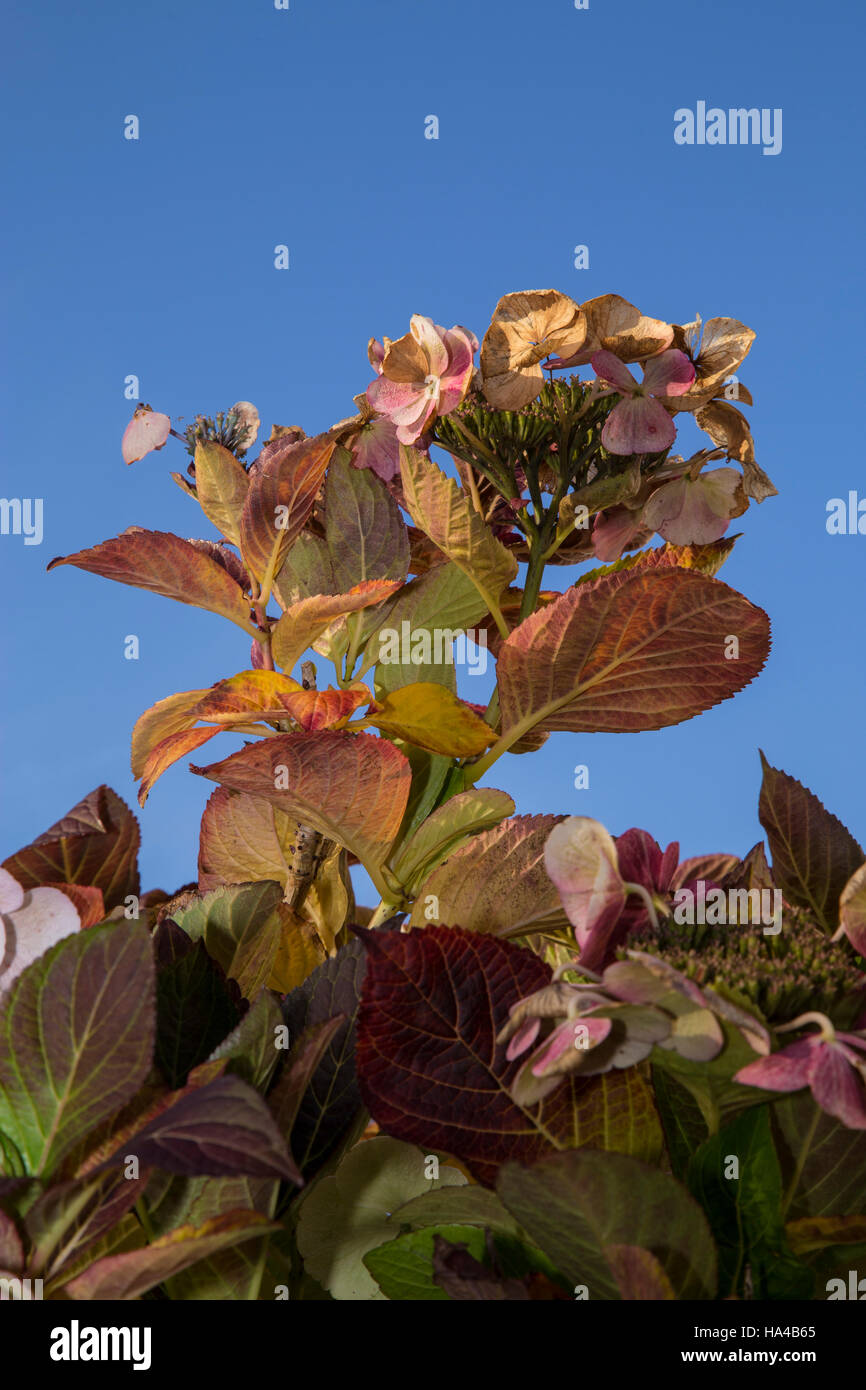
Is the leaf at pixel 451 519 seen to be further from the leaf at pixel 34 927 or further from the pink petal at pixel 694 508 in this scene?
the leaf at pixel 34 927

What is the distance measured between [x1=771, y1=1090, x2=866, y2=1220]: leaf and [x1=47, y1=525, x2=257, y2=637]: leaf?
0.37 meters

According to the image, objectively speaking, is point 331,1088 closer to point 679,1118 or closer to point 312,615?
point 679,1118

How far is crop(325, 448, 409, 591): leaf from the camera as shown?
622 mm

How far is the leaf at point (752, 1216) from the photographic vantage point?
1.10 ft

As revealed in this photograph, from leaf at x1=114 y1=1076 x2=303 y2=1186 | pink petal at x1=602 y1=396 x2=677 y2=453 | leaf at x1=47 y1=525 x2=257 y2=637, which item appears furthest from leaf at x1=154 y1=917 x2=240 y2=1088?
pink petal at x1=602 y1=396 x2=677 y2=453

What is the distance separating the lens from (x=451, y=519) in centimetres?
57

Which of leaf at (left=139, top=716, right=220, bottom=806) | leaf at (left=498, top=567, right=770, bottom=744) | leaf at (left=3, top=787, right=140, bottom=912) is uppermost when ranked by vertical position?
leaf at (left=498, top=567, right=770, bottom=744)

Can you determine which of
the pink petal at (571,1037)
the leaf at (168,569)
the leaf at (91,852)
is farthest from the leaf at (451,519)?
the pink petal at (571,1037)

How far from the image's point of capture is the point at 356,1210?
41 cm

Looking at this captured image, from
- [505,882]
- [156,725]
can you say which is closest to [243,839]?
[156,725]

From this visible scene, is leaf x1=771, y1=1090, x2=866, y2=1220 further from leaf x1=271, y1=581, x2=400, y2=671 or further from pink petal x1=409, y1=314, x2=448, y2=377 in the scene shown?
pink petal x1=409, y1=314, x2=448, y2=377

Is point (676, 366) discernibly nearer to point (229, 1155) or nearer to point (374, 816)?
point (374, 816)

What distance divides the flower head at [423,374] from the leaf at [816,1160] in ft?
1.23

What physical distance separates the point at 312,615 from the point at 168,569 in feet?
0.30
